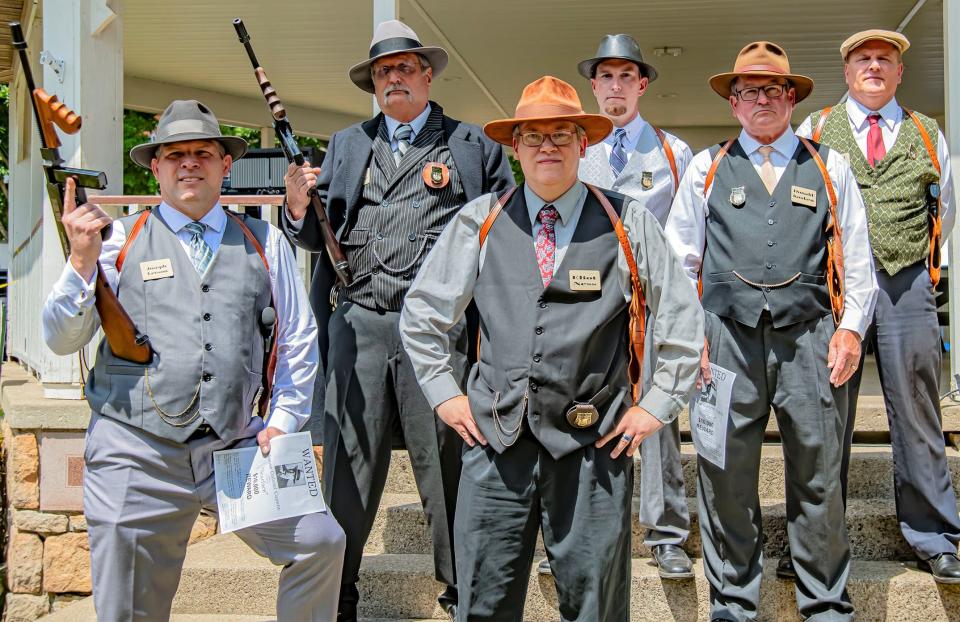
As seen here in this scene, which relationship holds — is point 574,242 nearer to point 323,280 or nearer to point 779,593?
point 323,280

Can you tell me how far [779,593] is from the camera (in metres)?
3.99

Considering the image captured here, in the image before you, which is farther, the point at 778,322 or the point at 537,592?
the point at 537,592

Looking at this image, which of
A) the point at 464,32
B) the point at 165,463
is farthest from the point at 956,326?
the point at 464,32

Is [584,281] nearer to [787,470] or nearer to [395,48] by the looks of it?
[787,470]

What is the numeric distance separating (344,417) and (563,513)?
1.17m

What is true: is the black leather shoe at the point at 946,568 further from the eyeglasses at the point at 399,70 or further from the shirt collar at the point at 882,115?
the eyeglasses at the point at 399,70

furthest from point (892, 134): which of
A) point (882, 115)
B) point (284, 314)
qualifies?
point (284, 314)

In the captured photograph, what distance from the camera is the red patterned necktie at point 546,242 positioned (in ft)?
9.88

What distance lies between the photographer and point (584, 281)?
2957mm

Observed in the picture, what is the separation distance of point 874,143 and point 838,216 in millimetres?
627

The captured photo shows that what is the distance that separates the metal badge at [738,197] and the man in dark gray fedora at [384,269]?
3.03ft

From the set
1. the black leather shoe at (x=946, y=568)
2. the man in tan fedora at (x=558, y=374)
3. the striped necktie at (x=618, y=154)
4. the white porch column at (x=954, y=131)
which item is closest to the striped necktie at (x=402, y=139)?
the striped necktie at (x=618, y=154)

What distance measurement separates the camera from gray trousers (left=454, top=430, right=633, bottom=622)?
2906 millimetres

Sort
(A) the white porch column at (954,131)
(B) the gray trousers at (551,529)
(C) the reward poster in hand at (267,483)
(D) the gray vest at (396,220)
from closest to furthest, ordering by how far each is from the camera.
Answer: (B) the gray trousers at (551,529)
(C) the reward poster in hand at (267,483)
(D) the gray vest at (396,220)
(A) the white porch column at (954,131)
